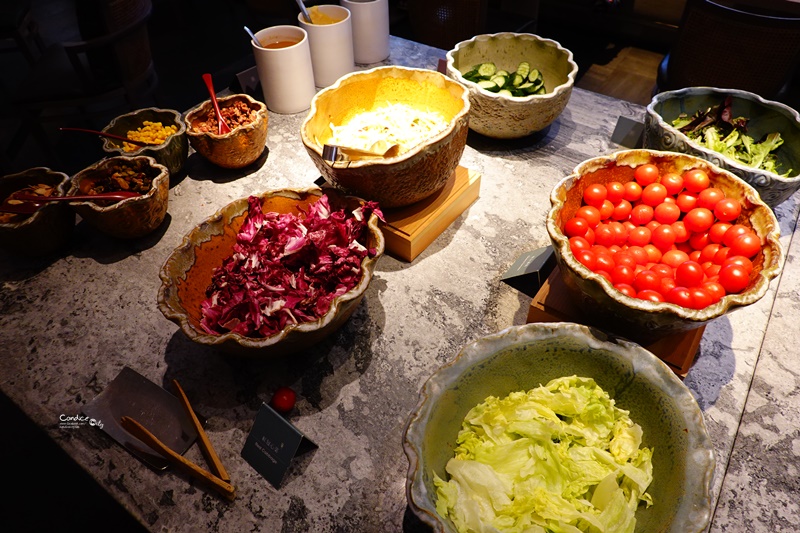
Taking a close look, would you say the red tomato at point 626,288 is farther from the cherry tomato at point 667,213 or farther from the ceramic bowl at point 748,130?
the ceramic bowl at point 748,130

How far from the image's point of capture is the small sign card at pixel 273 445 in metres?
1.17

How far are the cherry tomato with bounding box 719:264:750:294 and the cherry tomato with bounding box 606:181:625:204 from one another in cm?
36

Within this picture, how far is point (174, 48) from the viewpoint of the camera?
3.49 m

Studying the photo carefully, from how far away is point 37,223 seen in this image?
5.43 ft

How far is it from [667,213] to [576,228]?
12.1 inches

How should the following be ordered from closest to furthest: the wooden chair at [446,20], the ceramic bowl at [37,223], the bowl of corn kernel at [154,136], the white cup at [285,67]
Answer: the ceramic bowl at [37,223] → the bowl of corn kernel at [154,136] → the white cup at [285,67] → the wooden chair at [446,20]

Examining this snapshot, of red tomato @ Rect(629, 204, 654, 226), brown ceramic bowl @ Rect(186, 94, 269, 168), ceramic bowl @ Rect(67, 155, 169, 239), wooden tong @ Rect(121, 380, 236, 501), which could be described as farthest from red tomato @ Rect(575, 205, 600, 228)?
ceramic bowl @ Rect(67, 155, 169, 239)

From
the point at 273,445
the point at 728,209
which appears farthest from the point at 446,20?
the point at 273,445

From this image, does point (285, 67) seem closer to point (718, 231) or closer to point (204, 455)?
point (204, 455)

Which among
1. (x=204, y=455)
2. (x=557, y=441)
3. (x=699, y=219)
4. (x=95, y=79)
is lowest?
(x=204, y=455)

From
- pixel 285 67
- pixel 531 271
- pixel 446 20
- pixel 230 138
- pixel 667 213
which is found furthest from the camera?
pixel 446 20

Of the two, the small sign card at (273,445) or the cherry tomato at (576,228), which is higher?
the cherry tomato at (576,228)

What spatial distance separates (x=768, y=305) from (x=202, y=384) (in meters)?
1.80

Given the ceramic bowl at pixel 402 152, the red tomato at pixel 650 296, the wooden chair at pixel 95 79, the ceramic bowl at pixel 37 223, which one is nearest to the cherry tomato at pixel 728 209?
the red tomato at pixel 650 296
